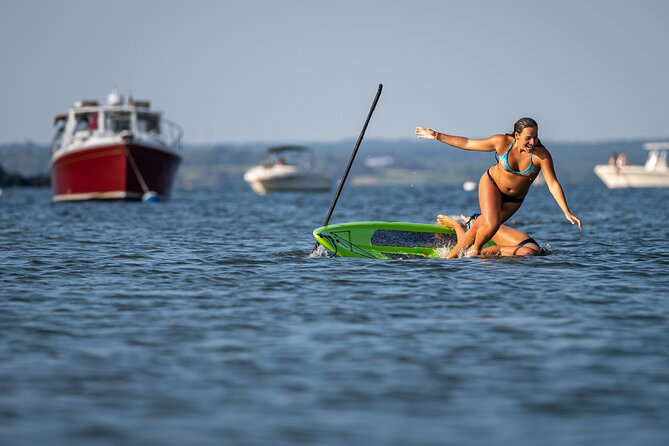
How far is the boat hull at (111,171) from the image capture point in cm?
3962

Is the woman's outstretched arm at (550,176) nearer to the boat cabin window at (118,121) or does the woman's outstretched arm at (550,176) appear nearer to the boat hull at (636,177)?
the boat cabin window at (118,121)

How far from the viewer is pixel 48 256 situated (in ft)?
48.3

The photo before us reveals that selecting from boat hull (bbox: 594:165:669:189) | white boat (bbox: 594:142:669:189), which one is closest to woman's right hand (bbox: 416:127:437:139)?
white boat (bbox: 594:142:669:189)

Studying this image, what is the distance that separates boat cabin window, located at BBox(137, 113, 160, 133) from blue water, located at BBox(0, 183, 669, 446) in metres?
29.5

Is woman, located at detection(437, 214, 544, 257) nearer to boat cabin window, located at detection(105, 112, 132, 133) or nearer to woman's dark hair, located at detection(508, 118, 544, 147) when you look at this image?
woman's dark hair, located at detection(508, 118, 544, 147)

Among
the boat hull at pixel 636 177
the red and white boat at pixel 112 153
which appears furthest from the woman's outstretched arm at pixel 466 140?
the boat hull at pixel 636 177

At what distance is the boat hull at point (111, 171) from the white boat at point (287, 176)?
39016 mm

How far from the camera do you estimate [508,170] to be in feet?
40.6

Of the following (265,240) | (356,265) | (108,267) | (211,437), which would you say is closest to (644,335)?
(211,437)

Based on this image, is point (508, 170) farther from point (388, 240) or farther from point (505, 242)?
point (388, 240)

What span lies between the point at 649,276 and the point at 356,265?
3.49m

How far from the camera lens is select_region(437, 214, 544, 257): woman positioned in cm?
1358

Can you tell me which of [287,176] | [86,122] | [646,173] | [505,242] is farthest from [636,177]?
[505,242]

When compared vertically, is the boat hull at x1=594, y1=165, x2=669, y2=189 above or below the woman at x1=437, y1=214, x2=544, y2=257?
above
